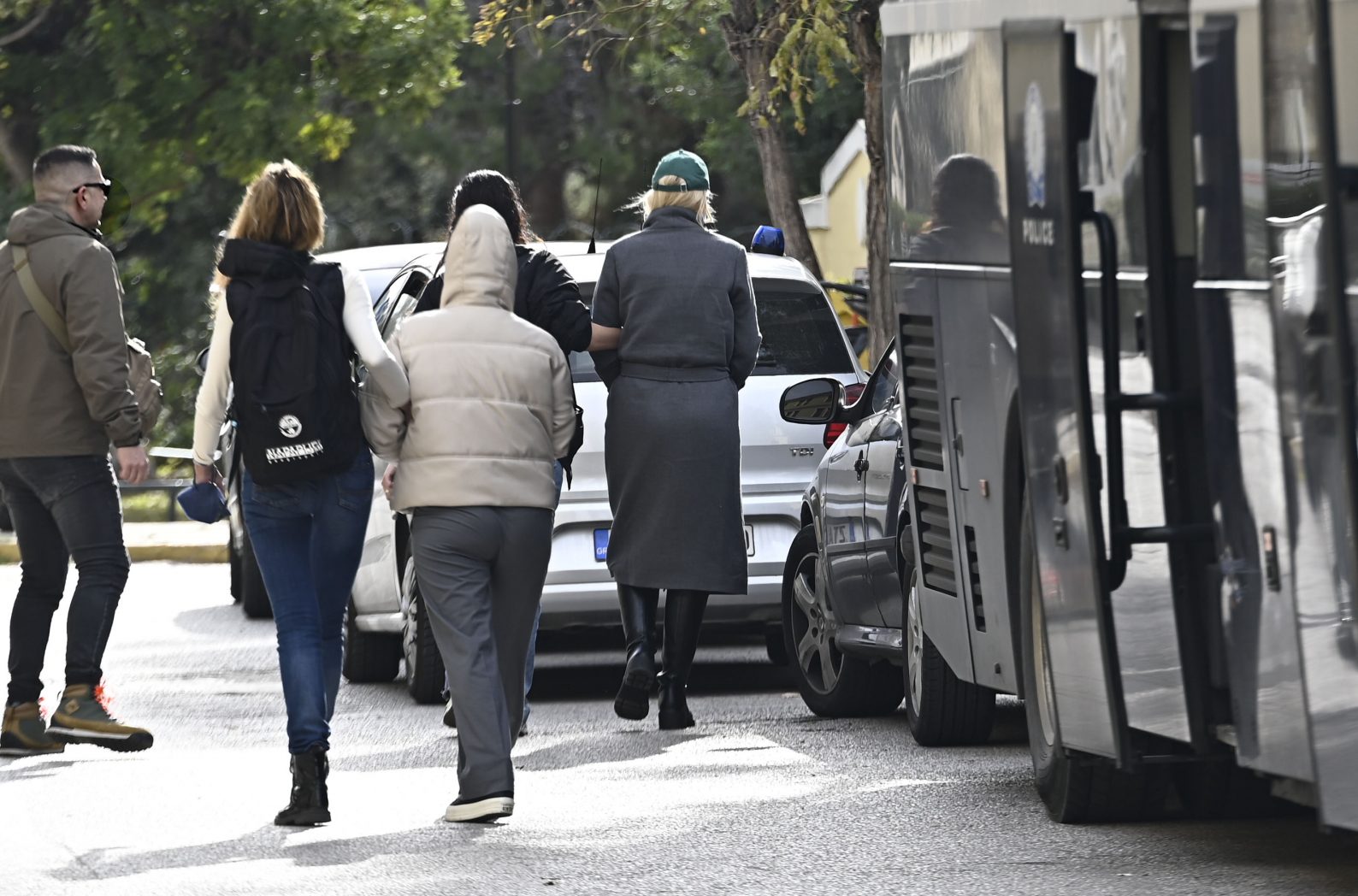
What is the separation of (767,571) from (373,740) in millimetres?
1927

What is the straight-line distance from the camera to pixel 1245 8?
220 inches

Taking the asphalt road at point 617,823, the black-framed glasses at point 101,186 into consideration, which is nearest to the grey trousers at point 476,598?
the asphalt road at point 617,823

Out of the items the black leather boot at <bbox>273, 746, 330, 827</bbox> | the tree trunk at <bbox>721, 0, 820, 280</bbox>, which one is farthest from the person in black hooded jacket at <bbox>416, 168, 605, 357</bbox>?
the tree trunk at <bbox>721, 0, 820, 280</bbox>

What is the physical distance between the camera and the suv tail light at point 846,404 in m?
11.1

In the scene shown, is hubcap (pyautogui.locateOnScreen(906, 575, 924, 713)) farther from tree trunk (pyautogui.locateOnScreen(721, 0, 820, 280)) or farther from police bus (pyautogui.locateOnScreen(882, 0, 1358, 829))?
tree trunk (pyautogui.locateOnScreen(721, 0, 820, 280))

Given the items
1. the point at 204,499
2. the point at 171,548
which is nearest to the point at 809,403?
the point at 204,499

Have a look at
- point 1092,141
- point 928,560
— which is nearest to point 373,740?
point 928,560

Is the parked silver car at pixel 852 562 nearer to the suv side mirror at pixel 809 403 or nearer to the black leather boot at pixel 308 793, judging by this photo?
the suv side mirror at pixel 809 403

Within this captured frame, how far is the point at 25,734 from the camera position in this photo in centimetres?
932

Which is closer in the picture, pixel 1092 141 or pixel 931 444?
pixel 1092 141

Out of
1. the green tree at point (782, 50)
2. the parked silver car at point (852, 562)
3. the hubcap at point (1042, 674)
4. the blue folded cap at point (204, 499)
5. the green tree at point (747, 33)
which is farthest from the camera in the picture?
the green tree at point (747, 33)

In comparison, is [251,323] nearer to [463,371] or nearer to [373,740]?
[463,371]

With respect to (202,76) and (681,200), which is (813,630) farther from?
(202,76)

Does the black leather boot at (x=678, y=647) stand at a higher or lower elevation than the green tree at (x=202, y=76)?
lower
